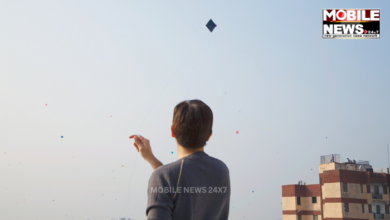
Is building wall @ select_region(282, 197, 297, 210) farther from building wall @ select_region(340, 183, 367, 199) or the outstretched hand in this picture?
the outstretched hand

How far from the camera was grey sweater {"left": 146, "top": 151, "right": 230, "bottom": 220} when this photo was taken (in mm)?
1555

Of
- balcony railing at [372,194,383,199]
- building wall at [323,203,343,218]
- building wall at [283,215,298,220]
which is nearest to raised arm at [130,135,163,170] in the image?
building wall at [323,203,343,218]

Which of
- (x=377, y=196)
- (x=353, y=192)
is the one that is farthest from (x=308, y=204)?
(x=377, y=196)

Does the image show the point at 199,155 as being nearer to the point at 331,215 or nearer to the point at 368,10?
the point at 368,10

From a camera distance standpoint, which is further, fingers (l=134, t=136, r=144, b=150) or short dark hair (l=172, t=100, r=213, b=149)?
fingers (l=134, t=136, r=144, b=150)

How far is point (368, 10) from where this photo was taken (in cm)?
1711

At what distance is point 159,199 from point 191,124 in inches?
16.5

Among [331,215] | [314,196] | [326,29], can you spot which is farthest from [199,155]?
[314,196]

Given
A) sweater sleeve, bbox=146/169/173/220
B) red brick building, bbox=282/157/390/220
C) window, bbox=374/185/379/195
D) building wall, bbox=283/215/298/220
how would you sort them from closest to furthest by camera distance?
sweater sleeve, bbox=146/169/173/220
red brick building, bbox=282/157/390/220
window, bbox=374/185/379/195
building wall, bbox=283/215/298/220

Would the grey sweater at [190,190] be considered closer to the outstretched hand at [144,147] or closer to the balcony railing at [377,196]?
the outstretched hand at [144,147]

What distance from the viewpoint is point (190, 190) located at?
1653mm

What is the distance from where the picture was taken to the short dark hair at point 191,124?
179 centimetres

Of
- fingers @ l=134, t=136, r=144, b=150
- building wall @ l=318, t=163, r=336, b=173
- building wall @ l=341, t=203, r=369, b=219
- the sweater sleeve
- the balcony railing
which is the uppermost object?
building wall @ l=318, t=163, r=336, b=173

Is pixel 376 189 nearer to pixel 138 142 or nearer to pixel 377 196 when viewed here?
pixel 377 196
